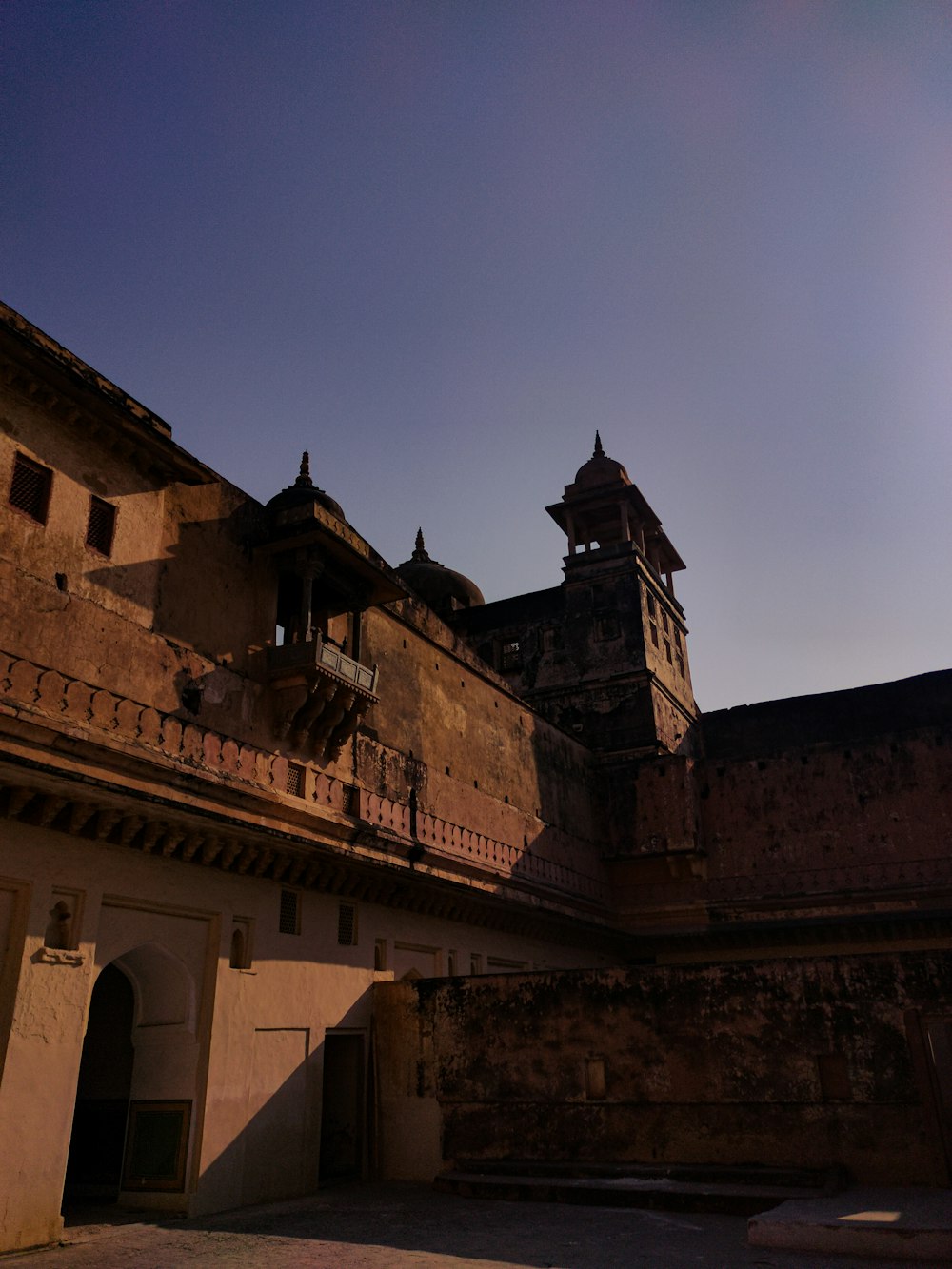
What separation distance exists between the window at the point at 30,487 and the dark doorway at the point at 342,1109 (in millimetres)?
7209

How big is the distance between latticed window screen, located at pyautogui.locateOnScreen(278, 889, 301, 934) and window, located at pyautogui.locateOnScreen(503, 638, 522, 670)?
51.2 ft

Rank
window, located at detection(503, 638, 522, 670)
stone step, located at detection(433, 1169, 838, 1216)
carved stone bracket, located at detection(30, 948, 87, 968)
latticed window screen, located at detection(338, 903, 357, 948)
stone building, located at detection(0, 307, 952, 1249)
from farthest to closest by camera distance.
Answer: window, located at detection(503, 638, 522, 670) → latticed window screen, located at detection(338, 903, 357, 948) → stone building, located at detection(0, 307, 952, 1249) → stone step, located at detection(433, 1169, 838, 1216) → carved stone bracket, located at detection(30, 948, 87, 968)

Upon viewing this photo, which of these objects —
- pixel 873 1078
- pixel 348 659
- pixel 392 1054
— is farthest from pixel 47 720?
pixel 873 1078

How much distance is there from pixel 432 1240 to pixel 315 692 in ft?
20.8

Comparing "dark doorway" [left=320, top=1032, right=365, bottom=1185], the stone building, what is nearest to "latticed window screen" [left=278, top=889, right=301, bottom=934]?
the stone building

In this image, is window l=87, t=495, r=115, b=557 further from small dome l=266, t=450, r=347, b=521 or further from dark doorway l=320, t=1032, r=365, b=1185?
dark doorway l=320, t=1032, r=365, b=1185

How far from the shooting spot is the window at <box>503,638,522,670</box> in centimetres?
2688

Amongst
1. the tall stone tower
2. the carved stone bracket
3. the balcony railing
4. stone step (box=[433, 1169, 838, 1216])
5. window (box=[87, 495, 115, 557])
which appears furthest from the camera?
the tall stone tower

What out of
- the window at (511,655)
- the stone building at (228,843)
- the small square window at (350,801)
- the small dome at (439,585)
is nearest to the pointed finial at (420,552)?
the small dome at (439,585)

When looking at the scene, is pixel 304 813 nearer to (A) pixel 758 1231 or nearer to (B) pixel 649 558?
(A) pixel 758 1231

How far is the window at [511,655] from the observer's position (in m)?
26.9

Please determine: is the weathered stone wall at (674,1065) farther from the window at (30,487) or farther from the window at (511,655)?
the window at (511,655)

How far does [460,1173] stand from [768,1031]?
154 inches

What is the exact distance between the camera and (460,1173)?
35.2 ft
